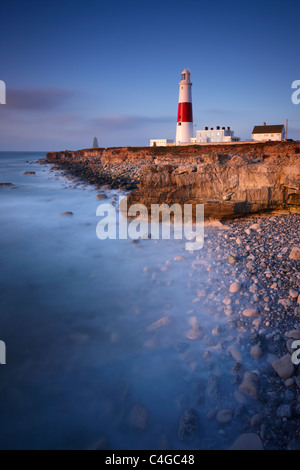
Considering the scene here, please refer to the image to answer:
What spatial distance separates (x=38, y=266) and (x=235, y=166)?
6.18m

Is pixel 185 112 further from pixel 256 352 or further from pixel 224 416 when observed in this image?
pixel 224 416

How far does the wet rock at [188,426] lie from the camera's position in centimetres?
230

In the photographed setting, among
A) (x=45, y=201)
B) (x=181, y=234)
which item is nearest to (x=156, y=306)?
(x=181, y=234)

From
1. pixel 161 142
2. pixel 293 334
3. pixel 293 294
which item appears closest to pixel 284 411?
pixel 293 334

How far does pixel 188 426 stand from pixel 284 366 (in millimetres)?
1086

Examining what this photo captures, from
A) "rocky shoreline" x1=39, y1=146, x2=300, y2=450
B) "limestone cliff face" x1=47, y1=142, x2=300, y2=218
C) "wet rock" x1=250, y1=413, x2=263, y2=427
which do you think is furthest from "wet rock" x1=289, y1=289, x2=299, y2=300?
"limestone cliff face" x1=47, y1=142, x2=300, y2=218

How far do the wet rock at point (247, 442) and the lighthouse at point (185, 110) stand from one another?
3618 cm

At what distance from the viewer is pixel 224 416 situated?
92.6 inches

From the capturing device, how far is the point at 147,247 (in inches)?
259

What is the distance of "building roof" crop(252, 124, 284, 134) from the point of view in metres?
40.0

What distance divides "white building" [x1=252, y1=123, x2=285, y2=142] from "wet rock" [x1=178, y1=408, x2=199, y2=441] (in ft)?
142

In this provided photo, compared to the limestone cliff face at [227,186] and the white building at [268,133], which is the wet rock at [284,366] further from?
the white building at [268,133]

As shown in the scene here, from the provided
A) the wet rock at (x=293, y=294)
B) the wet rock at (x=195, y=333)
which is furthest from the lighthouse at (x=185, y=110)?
the wet rock at (x=195, y=333)

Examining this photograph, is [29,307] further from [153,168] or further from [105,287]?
[153,168]
